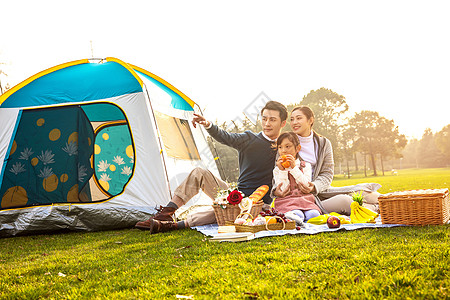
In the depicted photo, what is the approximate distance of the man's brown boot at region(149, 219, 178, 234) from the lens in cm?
388

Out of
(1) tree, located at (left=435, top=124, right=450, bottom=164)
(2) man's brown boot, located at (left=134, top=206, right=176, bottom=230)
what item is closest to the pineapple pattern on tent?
(2) man's brown boot, located at (left=134, top=206, right=176, bottom=230)

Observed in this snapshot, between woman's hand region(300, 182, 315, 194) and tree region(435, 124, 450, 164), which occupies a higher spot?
tree region(435, 124, 450, 164)

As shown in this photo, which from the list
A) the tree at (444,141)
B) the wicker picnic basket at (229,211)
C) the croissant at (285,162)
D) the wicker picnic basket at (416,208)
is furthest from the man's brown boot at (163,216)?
the tree at (444,141)

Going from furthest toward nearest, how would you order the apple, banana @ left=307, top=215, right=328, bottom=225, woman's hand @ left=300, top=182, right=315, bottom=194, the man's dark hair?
the man's dark hair → woman's hand @ left=300, top=182, right=315, bottom=194 → banana @ left=307, top=215, right=328, bottom=225 → the apple

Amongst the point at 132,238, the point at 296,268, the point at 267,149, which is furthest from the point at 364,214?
the point at 132,238

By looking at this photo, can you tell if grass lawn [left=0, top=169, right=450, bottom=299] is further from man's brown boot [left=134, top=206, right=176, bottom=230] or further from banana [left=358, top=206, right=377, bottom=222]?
man's brown boot [left=134, top=206, right=176, bottom=230]

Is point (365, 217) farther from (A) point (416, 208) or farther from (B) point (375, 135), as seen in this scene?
(B) point (375, 135)

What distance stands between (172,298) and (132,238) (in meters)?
2.05

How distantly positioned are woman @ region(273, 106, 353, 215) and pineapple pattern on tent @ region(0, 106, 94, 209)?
2.81 m

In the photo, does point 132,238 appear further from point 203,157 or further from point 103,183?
Answer: point 203,157

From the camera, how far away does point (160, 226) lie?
3.91 metres

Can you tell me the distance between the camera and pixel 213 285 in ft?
6.11

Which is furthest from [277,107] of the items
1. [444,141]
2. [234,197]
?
[444,141]

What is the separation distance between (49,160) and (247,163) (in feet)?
8.64
